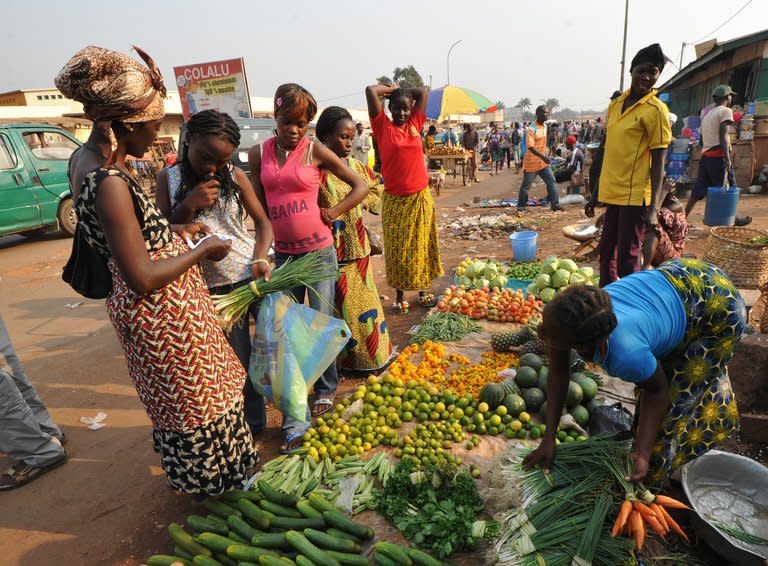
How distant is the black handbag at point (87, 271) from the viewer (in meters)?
1.93

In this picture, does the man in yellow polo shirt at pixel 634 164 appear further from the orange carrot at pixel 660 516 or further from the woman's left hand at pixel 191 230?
the woman's left hand at pixel 191 230

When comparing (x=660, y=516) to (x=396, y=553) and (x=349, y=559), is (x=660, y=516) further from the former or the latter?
(x=349, y=559)

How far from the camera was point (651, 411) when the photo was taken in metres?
2.02

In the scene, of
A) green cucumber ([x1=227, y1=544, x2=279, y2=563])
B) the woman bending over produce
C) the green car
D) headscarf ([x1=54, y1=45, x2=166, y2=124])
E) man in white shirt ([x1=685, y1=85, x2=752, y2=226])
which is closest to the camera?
headscarf ([x1=54, y1=45, x2=166, y2=124])

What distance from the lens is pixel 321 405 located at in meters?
3.55

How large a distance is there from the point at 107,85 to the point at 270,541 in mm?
2061

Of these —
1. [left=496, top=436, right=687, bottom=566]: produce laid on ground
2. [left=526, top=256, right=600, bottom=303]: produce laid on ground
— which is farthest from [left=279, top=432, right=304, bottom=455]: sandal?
[left=526, top=256, right=600, bottom=303]: produce laid on ground

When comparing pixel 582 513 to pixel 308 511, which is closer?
pixel 582 513

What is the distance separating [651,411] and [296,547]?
5.63ft

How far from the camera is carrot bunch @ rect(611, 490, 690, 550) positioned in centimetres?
189

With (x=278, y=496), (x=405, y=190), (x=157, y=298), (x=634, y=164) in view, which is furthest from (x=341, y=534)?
(x=634, y=164)

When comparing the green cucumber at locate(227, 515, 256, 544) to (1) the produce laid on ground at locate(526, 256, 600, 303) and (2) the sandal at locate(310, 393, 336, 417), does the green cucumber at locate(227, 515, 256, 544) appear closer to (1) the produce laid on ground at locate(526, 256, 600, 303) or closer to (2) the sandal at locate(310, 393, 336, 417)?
(2) the sandal at locate(310, 393, 336, 417)

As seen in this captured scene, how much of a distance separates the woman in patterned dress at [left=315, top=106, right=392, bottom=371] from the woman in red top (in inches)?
23.7

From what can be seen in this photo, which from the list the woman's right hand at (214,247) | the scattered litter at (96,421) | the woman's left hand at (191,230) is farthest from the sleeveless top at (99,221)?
the scattered litter at (96,421)
